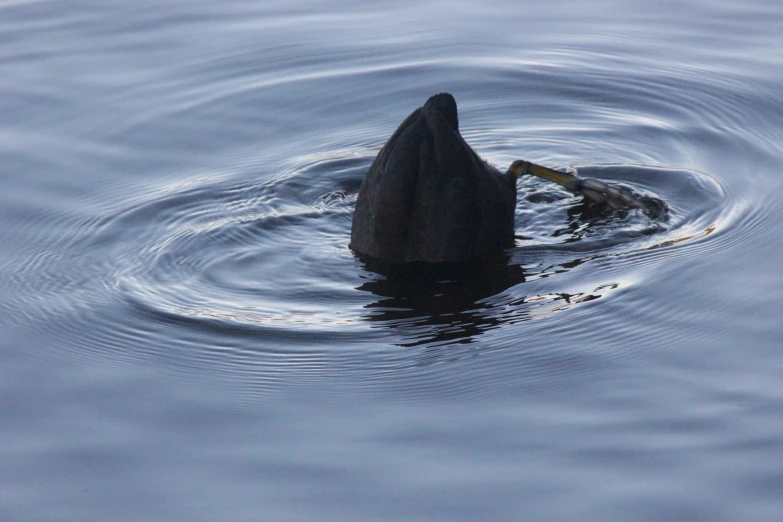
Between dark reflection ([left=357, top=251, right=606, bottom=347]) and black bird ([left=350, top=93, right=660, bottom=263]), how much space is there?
108 mm

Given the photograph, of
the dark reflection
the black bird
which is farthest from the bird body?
the dark reflection

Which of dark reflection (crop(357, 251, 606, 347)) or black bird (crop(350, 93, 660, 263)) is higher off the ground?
black bird (crop(350, 93, 660, 263))

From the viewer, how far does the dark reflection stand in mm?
5863

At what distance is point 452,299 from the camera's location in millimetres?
6215

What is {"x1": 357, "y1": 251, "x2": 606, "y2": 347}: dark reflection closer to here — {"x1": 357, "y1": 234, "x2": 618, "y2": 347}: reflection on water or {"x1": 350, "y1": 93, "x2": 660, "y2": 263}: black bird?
{"x1": 357, "y1": 234, "x2": 618, "y2": 347}: reflection on water

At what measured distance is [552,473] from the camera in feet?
14.9

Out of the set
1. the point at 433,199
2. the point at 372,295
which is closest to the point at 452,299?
the point at 372,295

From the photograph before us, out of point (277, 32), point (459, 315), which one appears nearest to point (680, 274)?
point (459, 315)

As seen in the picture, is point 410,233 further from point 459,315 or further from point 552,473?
point 552,473

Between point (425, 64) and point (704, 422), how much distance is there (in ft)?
19.9

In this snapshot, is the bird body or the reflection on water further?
the bird body

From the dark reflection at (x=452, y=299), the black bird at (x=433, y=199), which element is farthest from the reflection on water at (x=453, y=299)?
the black bird at (x=433, y=199)

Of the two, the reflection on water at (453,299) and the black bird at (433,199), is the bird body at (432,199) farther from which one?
the reflection on water at (453,299)

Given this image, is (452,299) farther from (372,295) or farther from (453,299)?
(372,295)
